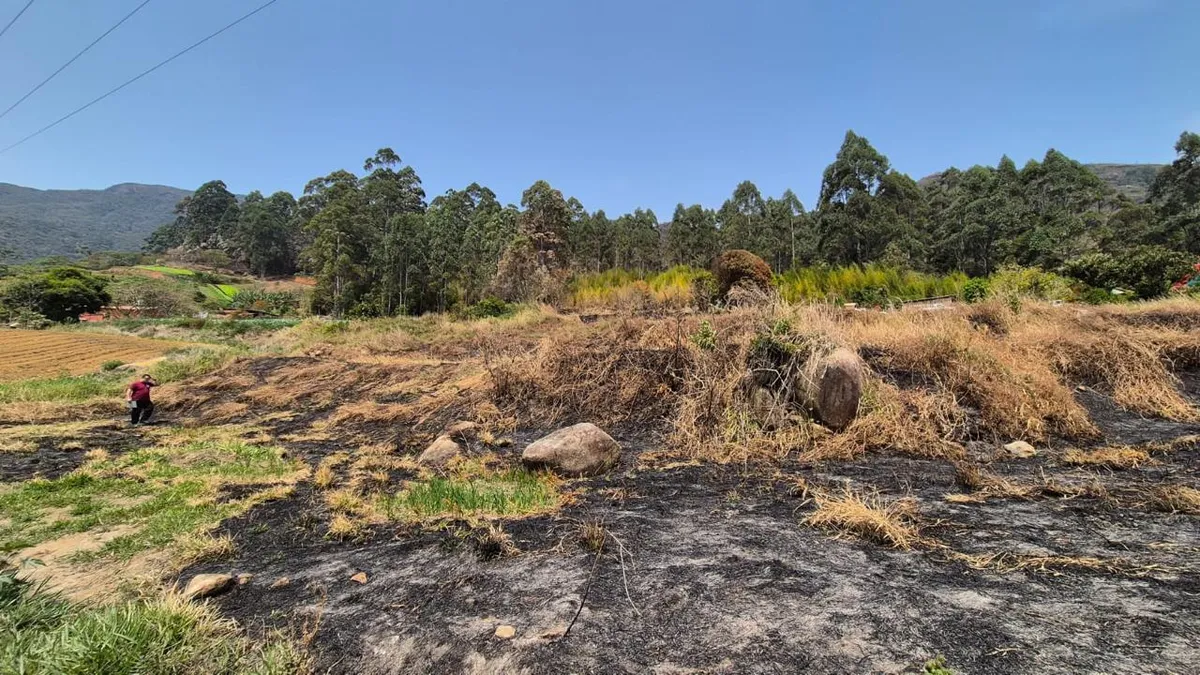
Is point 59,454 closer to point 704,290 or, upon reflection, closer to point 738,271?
point 704,290

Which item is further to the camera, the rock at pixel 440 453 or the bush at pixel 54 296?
the bush at pixel 54 296

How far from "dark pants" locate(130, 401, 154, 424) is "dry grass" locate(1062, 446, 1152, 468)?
14273 mm

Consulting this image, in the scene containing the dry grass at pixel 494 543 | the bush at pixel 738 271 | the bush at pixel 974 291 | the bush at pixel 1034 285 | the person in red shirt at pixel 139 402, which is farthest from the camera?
the bush at pixel 738 271

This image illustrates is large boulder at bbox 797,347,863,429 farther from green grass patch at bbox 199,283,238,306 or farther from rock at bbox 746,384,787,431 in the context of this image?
green grass patch at bbox 199,283,238,306

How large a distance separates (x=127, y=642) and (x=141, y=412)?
10821mm

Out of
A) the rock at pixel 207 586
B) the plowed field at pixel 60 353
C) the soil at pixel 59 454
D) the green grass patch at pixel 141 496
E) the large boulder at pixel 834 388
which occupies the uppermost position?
the large boulder at pixel 834 388

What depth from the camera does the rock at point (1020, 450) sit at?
5.00m

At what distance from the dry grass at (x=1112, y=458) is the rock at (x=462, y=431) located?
21.1 feet

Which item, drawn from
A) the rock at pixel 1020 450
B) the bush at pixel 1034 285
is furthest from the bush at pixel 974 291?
the rock at pixel 1020 450

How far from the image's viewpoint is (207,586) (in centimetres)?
295

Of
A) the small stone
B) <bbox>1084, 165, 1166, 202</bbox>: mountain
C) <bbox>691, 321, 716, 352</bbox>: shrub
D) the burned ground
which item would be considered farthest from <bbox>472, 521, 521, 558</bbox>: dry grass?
<bbox>1084, 165, 1166, 202</bbox>: mountain

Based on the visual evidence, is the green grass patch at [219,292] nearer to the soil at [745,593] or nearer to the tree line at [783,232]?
the tree line at [783,232]

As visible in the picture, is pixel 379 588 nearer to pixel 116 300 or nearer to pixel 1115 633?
pixel 1115 633

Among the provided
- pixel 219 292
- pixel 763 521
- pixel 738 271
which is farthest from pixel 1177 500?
pixel 219 292
